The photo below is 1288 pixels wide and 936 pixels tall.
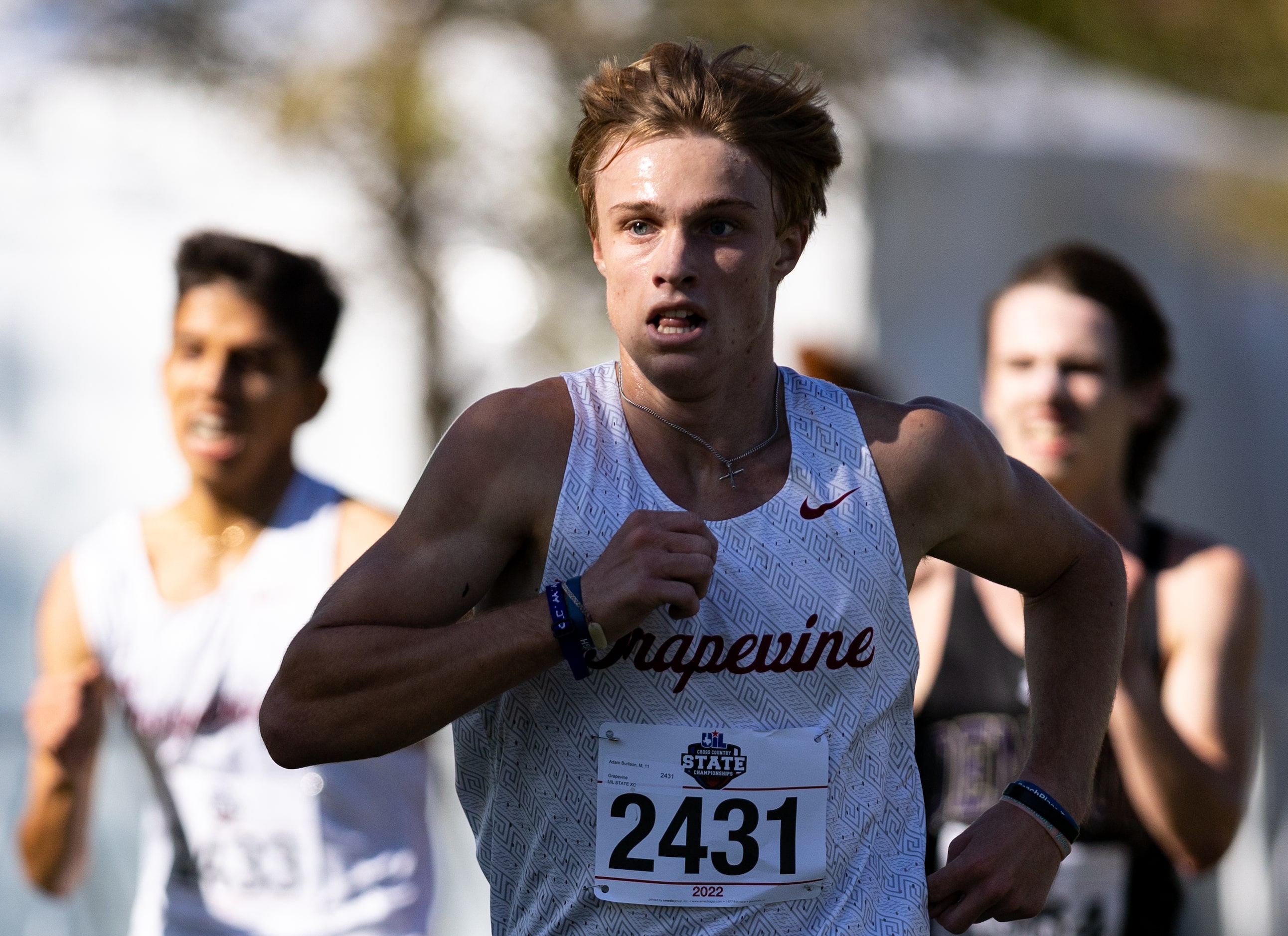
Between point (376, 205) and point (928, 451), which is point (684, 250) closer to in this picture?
point (928, 451)

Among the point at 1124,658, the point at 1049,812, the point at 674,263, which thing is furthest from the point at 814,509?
the point at 1124,658

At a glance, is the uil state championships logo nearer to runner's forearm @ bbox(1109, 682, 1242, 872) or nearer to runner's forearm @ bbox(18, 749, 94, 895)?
runner's forearm @ bbox(1109, 682, 1242, 872)

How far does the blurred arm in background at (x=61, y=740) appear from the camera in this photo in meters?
3.67

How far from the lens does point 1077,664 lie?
2635 millimetres

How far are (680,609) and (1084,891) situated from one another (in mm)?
1921

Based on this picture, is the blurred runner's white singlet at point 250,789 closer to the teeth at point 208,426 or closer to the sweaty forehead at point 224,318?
the teeth at point 208,426

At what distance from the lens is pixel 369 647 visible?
6.84ft

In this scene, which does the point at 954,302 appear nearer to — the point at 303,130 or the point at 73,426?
the point at 303,130

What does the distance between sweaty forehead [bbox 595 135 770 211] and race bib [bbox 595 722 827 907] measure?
0.74m

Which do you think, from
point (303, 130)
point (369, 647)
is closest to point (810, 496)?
point (369, 647)

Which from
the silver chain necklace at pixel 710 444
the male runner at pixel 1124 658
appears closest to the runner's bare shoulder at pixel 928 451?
the silver chain necklace at pixel 710 444

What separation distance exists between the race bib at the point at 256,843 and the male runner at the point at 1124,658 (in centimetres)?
138

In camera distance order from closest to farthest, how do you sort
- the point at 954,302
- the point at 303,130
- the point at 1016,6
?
the point at 303,130
the point at 954,302
the point at 1016,6

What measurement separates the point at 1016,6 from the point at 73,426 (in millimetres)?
12753
